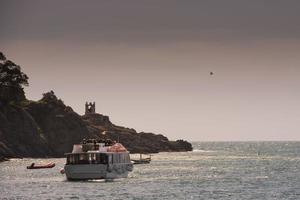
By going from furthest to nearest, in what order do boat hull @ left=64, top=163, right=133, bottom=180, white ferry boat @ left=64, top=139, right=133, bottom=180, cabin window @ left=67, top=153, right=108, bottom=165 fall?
cabin window @ left=67, top=153, right=108, bottom=165, white ferry boat @ left=64, top=139, right=133, bottom=180, boat hull @ left=64, top=163, right=133, bottom=180

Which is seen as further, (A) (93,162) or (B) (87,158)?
(B) (87,158)

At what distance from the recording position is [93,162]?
131125 millimetres

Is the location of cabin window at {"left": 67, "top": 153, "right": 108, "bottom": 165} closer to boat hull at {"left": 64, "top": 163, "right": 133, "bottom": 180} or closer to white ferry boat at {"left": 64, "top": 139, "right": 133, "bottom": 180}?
white ferry boat at {"left": 64, "top": 139, "right": 133, "bottom": 180}

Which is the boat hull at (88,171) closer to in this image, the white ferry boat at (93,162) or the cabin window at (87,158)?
the white ferry boat at (93,162)

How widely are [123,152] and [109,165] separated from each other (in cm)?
1356

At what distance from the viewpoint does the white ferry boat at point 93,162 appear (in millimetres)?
129625

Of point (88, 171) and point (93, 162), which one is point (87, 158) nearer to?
point (93, 162)

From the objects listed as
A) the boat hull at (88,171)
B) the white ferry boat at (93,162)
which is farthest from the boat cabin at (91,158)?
the boat hull at (88,171)

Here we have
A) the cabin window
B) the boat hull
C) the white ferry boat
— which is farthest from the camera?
the cabin window

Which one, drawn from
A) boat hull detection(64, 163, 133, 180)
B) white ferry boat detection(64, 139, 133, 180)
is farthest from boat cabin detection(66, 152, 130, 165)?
boat hull detection(64, 163, 133, 180)

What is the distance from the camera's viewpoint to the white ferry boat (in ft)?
425

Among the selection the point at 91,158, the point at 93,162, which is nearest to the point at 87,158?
the point at 91,158

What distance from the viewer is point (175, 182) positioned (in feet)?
426

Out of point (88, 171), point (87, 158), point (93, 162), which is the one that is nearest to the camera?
point (88, 171)
